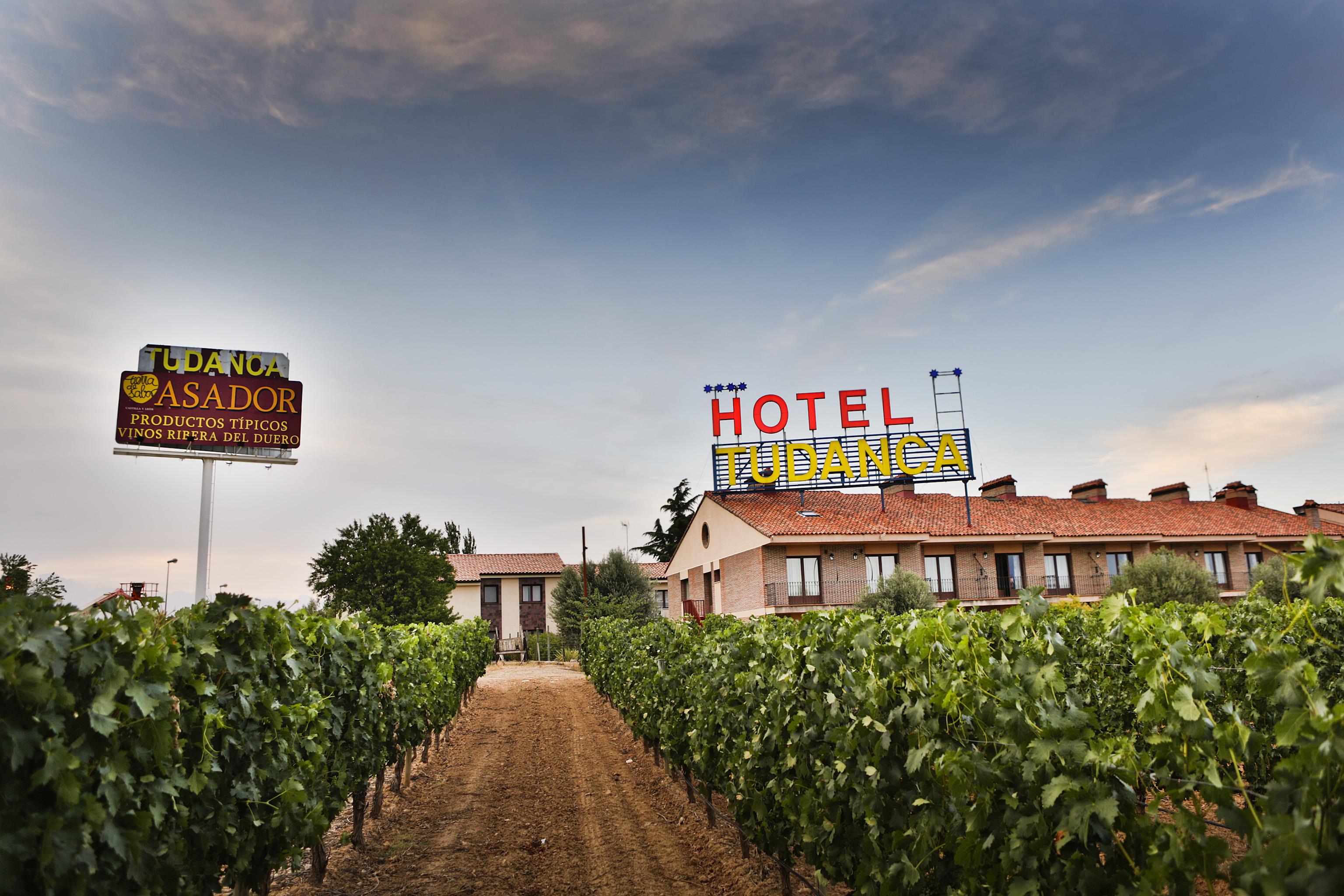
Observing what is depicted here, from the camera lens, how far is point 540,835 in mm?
9180

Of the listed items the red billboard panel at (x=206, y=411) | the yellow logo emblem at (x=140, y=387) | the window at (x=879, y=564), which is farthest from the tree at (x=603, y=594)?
the yellow logo emblem at (x=140, y=387)

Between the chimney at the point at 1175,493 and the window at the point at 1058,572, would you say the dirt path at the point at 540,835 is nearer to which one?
the window at the point at 1058,572

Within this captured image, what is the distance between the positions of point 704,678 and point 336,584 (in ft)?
84.9

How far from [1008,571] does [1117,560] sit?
6023 mm

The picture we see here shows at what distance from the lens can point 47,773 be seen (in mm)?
2857

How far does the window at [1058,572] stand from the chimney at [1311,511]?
60.0 ft

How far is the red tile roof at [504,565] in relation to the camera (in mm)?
51781

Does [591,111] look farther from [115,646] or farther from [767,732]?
[115,646]

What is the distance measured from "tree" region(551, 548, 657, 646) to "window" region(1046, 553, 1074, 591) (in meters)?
19.4

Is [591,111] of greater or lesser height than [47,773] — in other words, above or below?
above

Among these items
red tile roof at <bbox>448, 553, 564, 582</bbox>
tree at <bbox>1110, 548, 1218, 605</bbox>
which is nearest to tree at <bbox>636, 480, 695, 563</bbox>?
red tile roof at <bbox>448, 553, 564, 582</bbox>

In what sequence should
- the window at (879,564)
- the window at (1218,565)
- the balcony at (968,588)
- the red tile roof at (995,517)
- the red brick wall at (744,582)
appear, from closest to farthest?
1. the balcony at (968,588)
2. the red brick wall at (744,582)
3. the window at (879,564)
4. the red tile roof at (995,517)
5. the window at (1218,565)

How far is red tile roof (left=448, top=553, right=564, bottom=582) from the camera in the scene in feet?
170

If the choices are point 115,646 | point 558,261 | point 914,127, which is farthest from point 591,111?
point 115,646
